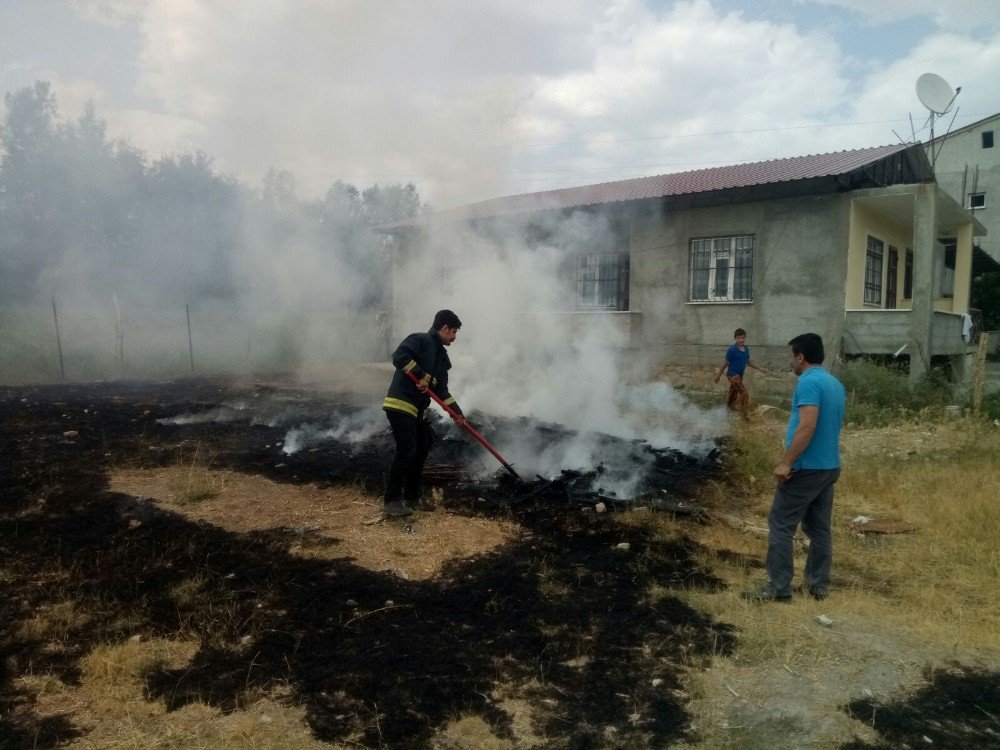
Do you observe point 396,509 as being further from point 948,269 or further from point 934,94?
point 948,269

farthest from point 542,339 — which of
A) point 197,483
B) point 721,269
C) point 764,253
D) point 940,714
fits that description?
point 940,714

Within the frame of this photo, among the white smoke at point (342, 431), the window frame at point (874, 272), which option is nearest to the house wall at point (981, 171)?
the window frame at point (874, 272)

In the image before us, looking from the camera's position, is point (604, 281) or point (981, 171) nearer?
point (604, 281)

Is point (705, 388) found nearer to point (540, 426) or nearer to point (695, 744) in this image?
point (540, 426)

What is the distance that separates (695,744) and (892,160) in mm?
12590

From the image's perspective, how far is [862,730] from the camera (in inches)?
98.0

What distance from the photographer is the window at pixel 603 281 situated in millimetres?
13211

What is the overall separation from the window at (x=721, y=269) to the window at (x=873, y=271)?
2.12 metres

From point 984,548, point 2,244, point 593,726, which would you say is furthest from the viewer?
point 2,244

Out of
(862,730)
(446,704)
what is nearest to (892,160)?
(862,730)

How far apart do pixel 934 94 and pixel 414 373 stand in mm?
11497

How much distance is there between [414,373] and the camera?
5.05 metres

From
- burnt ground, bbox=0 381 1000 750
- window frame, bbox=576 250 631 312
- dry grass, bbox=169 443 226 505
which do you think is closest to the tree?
window frame, bbox=576 250 631 312

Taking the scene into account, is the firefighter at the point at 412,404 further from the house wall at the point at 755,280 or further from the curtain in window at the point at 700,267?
the curtain in window at the point at 700,267
